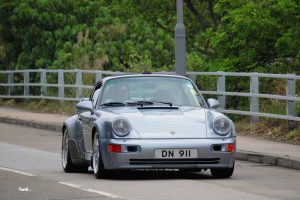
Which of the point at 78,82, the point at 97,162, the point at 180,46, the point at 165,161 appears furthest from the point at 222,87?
the point at 165,161

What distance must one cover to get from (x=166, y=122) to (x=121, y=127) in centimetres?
58

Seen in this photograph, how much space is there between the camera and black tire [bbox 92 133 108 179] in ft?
50.7

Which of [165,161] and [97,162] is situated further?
[97,162]

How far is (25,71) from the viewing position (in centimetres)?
3788

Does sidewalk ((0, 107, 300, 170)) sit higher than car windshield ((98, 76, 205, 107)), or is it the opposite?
car windshield ((98, 76, 205, 107))

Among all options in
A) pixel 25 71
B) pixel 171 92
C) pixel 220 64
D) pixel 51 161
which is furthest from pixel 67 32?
pixel 171 92

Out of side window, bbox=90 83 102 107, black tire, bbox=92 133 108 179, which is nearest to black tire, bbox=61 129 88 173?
side window, bbox=90 83 102 107

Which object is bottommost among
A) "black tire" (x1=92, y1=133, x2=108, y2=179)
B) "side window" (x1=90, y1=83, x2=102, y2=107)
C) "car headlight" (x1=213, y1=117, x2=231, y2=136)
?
"black tire" (x1=92, y1=133, x2=108, y2=179)

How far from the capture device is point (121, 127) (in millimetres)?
15367

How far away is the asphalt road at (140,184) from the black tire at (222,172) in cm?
11

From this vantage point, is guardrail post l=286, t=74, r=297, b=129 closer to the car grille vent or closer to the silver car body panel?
the silver car body panel

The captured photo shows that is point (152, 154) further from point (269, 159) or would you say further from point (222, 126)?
point (269, 159)

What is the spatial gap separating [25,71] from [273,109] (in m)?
15.0

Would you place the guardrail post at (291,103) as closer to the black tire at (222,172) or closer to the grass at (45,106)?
the black tire at (222,172)
